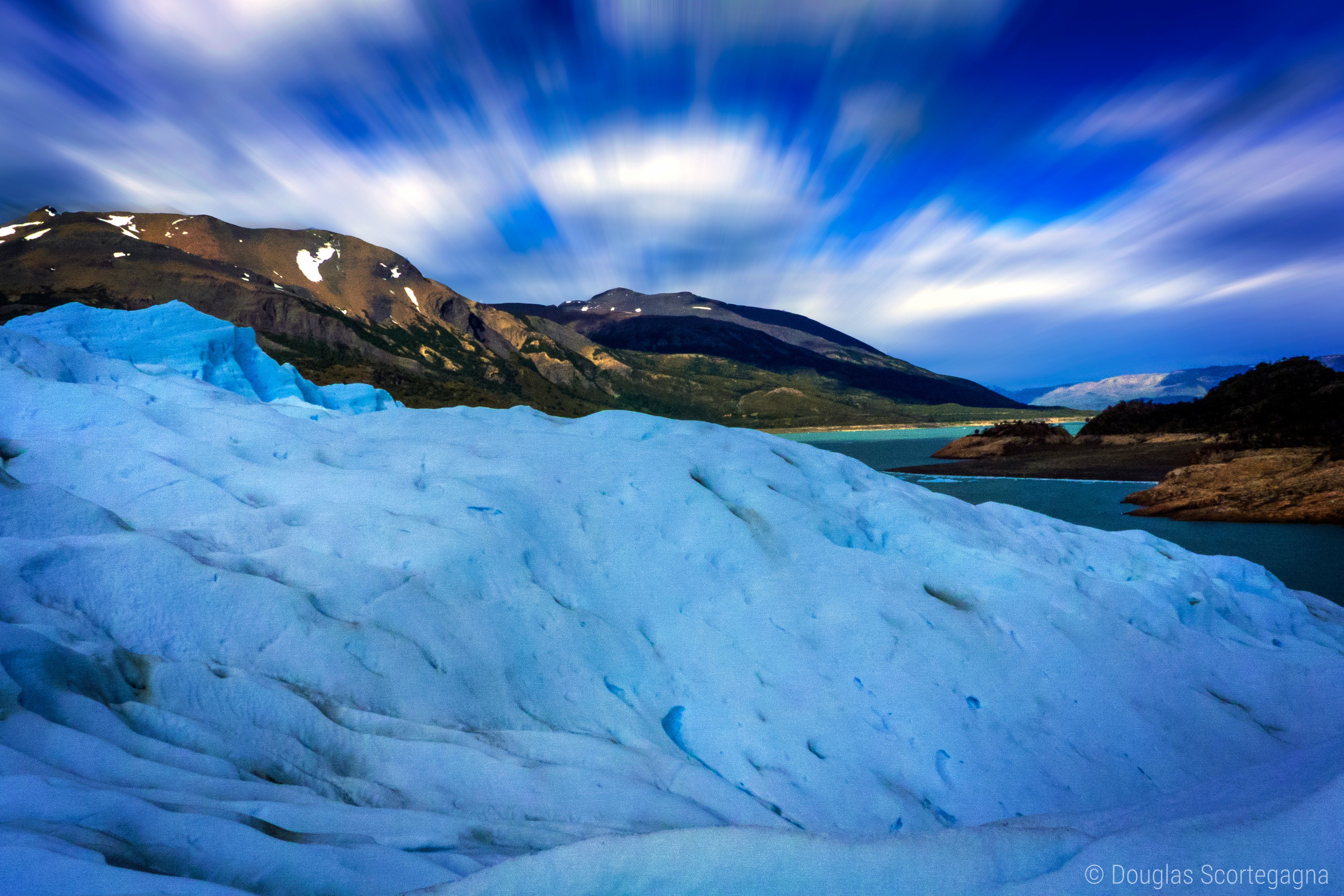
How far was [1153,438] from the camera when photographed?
59844mm

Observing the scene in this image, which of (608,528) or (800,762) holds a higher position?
(608,528)

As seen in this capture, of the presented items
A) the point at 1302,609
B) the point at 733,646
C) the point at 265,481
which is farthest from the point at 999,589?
the point at 265,481

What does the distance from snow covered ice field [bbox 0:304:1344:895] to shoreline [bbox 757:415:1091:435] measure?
159654 millimetres

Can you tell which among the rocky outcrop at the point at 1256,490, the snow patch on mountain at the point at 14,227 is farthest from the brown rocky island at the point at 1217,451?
the snow patch on mountain at the point at 14,227

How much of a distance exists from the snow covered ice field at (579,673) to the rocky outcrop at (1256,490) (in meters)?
24.2

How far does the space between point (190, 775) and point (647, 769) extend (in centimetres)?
342

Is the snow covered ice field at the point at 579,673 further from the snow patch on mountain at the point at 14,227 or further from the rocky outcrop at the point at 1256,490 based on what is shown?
the snow patch on mountain at the point at 14,227

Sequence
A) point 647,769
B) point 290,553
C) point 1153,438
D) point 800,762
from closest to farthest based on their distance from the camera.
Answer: point 647,769 < point 800,762 < point 290,553 < point 1153,438

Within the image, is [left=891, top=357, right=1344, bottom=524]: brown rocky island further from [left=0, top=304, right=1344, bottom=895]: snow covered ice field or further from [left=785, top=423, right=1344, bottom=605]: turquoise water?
[left=0, top=304, right=1344, bottom=895]: snow covered ice field

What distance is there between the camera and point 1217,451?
41062 mm

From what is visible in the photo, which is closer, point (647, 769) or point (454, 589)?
point (647, 769)

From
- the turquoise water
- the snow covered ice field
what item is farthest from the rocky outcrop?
the snow covered ice field

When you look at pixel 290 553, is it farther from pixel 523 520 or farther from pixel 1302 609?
pixel 1302 609

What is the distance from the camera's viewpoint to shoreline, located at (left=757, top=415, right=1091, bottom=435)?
17525 cm
